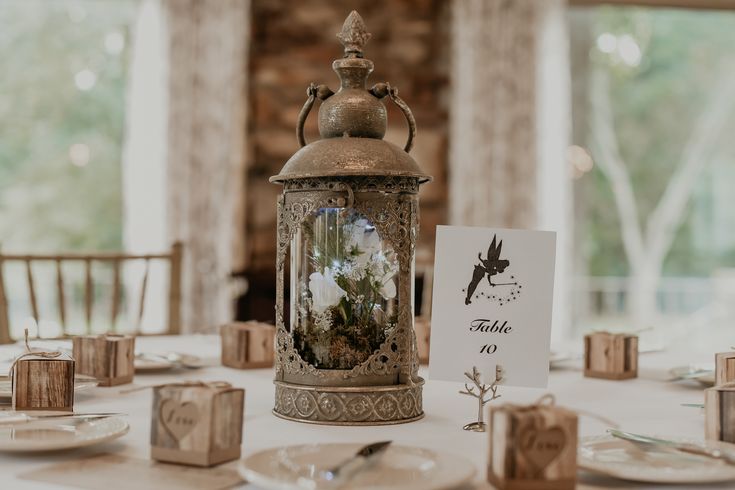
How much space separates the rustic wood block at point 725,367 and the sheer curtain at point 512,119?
3.41 m

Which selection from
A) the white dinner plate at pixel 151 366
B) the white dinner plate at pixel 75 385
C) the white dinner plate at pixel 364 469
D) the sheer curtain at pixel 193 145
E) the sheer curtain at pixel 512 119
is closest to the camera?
the white dinner plate at pixel 364 469

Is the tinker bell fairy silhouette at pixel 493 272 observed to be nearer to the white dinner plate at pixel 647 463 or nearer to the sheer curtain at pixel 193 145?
the white dinner plate at pixel 647 463

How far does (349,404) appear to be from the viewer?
1175mm

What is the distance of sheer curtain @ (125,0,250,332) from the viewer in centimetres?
468

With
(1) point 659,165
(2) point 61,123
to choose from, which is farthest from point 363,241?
(1) point 659,165

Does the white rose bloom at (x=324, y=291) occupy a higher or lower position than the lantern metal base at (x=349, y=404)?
higher

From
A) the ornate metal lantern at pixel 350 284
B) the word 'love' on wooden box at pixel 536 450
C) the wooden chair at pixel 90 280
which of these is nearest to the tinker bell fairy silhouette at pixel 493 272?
the ornate metal lantern at pixel 350 284

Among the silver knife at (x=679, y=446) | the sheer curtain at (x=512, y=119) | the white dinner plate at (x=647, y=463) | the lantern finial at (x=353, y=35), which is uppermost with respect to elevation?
the sheer curtain at (x=512, y=119)

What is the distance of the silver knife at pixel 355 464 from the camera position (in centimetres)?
85

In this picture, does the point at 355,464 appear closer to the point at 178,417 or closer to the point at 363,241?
the point at 178,417

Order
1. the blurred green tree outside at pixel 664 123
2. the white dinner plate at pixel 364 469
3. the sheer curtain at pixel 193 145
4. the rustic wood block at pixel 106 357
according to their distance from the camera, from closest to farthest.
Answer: the white dinner plate at pixel 364 469
the rustic wood block at pixel 106 357
the sheer curtain at pixel 193 145
the blurred green tree outside at pixel 664 123

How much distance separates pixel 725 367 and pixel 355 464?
0.72m

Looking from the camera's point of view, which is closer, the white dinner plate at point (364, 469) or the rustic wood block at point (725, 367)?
the white dinner plate at point (364, 469)

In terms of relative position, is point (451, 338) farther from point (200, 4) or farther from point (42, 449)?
point (200, 4)
